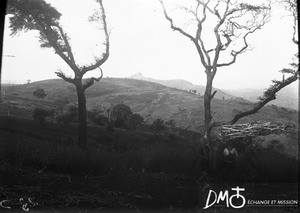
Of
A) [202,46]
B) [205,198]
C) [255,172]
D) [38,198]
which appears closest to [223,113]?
[202,46]

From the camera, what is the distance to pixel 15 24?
587 inches

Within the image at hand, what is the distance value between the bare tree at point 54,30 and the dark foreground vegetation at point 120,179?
15.3 ft

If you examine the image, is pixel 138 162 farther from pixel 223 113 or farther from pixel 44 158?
pixel 223 113

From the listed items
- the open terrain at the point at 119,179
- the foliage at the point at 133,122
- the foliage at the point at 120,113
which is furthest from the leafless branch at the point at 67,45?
the foliage at the point at 120,113

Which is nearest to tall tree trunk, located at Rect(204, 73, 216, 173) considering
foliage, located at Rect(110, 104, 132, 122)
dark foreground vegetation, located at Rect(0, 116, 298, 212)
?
dark foreground vegetation, located at Rect(0, 116, 298, 212)

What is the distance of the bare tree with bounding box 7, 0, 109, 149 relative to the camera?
562 inches

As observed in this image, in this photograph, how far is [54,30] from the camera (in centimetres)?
1517

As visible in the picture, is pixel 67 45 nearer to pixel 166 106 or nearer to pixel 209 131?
pixel 209 131

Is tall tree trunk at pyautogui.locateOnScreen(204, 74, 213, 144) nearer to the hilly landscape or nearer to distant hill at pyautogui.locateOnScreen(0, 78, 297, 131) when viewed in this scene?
distant hill at pyautogui.locateOnScreen(0, 78, 297, 131)

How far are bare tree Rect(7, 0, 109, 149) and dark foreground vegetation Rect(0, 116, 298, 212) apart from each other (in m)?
4.66

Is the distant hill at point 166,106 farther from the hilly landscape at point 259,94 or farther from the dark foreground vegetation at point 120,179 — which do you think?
the dark foreground vegetation at point 120,179

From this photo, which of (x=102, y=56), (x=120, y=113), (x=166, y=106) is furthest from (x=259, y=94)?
(x=102, y=56)

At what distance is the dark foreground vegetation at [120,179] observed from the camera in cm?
624

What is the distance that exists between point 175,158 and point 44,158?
4.38 metres
